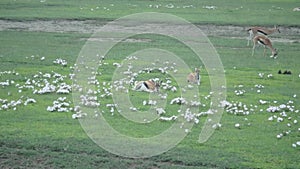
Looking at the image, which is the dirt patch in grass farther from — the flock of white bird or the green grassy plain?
the flock of white bird

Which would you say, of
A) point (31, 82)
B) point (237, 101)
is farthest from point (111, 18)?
point (237, 101)

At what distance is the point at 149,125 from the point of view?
1469cm

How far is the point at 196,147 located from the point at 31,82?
25.3 ft

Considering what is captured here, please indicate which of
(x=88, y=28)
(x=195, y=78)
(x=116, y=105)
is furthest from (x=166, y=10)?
(x=116, y=105)

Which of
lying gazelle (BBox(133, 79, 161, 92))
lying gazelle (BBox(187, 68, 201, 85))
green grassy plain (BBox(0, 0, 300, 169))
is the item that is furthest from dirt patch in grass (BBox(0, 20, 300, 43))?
lying gazelle (BBox(133, 79, 161, 92))

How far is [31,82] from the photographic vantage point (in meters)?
18.9

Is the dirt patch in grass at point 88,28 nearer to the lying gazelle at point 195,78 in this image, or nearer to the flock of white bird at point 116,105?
the flock of white bird at point 116,105

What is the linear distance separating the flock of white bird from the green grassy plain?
0.42ft

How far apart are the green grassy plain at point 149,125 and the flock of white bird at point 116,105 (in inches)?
5.1

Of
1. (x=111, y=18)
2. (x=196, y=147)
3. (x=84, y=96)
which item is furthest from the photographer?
(x=111, y=18)

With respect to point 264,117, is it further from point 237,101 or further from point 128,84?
point 128,84

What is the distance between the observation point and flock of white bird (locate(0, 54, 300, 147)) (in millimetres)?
15250

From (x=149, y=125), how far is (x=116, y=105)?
1945 mm

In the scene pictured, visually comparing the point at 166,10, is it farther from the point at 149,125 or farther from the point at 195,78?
the point at 149,125
